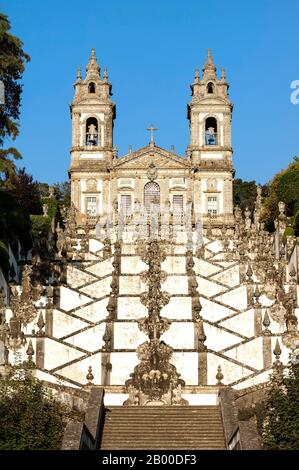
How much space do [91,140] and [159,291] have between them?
3410cm

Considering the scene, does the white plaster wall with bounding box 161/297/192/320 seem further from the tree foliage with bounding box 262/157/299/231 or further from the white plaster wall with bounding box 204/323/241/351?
the tree foliage with bounding box 262/157/299/231

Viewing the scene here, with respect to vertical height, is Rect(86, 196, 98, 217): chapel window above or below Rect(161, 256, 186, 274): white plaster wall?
above

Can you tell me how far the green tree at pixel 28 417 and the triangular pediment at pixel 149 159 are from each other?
43.4 meters

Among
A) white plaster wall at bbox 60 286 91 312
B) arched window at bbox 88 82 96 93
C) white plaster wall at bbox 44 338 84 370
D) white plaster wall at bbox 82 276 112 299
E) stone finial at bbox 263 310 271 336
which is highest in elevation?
arched window at bbox 88 82 96 93

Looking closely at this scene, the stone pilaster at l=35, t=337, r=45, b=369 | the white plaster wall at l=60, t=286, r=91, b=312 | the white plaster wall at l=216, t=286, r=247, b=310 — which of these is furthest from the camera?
the white plaster wall at l=60, t=286, r=91, b=312

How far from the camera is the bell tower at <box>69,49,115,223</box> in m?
64.1

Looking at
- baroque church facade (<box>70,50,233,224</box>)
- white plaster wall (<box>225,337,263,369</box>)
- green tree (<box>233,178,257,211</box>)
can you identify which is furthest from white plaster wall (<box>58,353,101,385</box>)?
green tree (<box>233,178,257,211</box>)

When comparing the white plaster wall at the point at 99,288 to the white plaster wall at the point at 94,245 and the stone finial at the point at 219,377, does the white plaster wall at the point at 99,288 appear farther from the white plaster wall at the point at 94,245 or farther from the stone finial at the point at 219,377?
the stone finial at the point at 219,377

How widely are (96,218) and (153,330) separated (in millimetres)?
34377

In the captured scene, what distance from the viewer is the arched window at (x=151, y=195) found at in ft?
207

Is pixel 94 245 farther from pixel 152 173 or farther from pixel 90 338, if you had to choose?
pixel 90 338

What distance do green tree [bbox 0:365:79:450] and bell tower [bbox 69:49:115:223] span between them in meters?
41.5
